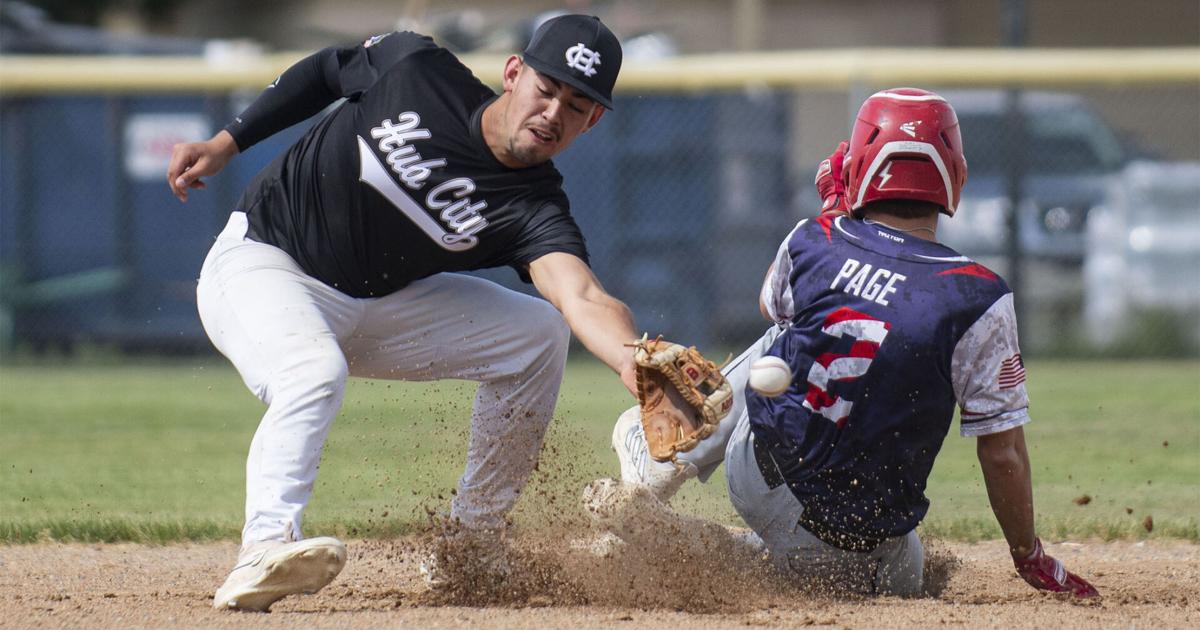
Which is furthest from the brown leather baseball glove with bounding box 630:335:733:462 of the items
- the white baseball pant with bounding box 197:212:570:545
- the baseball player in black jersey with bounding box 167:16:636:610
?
the white baseball pant with bounding box 197:212:570:545

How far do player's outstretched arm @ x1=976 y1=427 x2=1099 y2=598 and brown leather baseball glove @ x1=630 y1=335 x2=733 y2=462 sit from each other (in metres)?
0.76

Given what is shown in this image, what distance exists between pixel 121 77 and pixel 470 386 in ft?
17.0

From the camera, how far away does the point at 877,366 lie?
379 cm

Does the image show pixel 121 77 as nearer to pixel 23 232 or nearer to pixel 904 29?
pixel 23 232

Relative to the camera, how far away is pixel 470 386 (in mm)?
8398

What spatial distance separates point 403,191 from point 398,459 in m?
3.49

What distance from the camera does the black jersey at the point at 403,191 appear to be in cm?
425

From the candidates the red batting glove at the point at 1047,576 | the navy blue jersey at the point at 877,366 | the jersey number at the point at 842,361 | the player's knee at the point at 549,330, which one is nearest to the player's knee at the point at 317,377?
the player's knee at the point at 549,330

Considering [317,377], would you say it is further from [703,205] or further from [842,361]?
[703,205]

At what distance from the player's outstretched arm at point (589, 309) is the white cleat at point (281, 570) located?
78 cm

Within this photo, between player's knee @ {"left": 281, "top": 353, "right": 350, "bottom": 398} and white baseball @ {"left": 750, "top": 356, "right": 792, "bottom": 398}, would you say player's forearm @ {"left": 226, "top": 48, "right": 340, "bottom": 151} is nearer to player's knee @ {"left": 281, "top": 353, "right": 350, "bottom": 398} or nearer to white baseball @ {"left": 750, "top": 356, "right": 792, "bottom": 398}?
player's knee @ {"left": 281, "top": 353, "right": 350, "bottom": 398}

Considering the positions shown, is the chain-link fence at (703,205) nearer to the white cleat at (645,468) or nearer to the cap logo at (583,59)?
the white cleat at (645,468)

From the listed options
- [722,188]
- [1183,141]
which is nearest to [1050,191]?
[1183,141]

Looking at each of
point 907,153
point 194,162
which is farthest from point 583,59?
point 194,162
